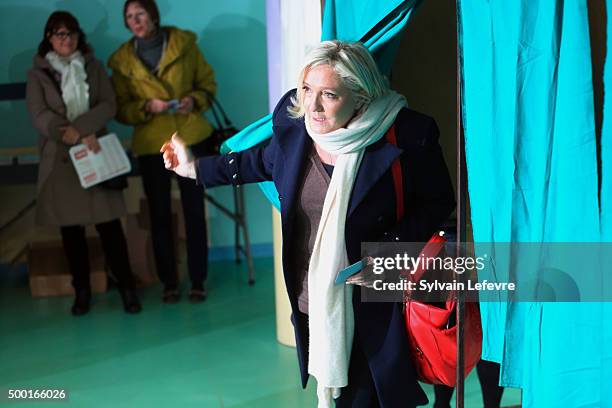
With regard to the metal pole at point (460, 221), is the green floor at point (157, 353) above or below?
below

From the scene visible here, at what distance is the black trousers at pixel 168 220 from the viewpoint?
5484 mm

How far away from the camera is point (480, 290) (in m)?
2.85

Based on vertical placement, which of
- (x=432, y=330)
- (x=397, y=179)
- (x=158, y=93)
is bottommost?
(x=432, y=330)

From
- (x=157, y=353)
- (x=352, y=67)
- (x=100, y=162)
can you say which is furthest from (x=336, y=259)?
(x=100, y=162)

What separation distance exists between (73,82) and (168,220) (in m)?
1.02

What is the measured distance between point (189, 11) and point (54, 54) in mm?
1533

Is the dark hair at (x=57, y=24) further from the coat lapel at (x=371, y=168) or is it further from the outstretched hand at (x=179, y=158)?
the coat lapel at (x=371, y=168)

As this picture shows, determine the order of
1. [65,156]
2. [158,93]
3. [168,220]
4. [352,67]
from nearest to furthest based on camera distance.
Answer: [352,67], [65,156], [158,93], [168,220]

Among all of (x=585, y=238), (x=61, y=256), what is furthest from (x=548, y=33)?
(x=61, y=256)

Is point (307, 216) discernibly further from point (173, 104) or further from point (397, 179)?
point (173, 104)

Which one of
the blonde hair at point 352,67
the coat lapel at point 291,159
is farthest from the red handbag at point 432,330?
the coat lapel at point 291,159

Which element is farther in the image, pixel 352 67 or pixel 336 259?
pixel 336 259

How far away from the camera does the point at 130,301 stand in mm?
5512

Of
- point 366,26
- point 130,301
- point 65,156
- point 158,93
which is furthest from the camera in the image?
point 130,301
